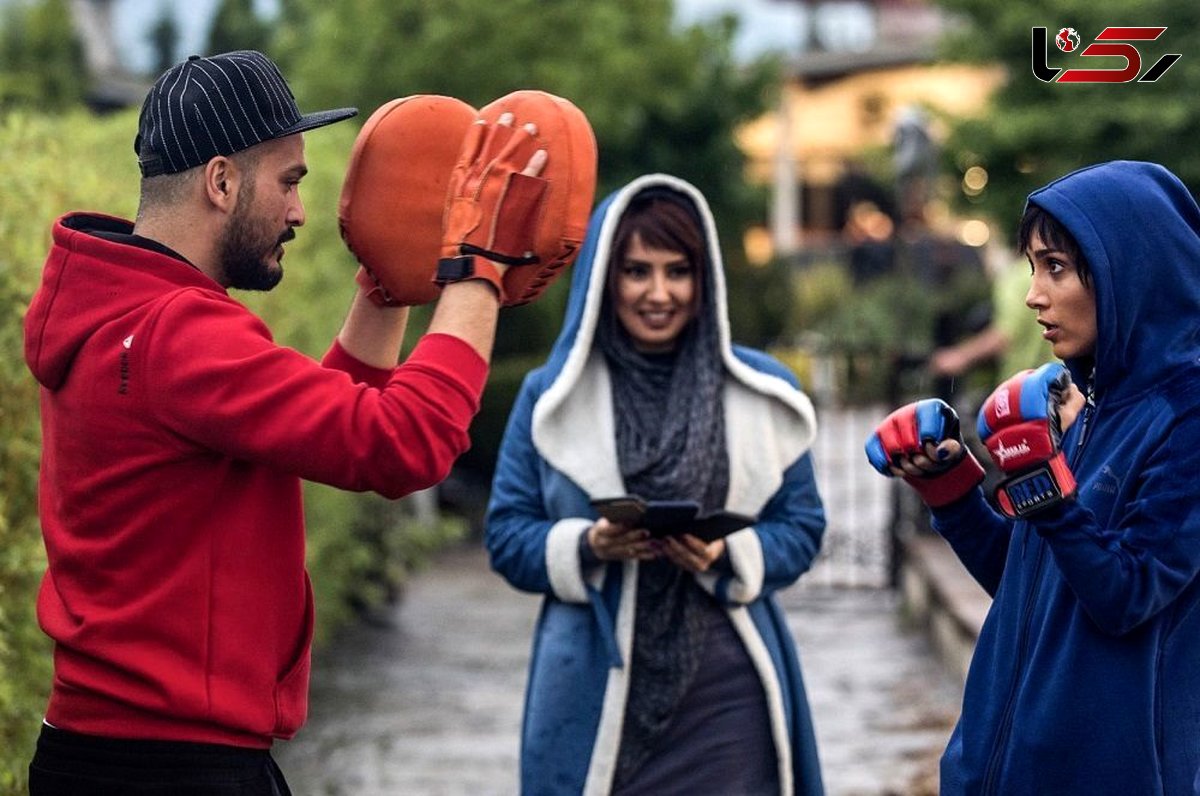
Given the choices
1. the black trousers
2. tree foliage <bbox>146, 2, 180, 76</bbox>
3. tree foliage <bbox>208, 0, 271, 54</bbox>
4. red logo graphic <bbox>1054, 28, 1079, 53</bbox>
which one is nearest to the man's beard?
the black trousers

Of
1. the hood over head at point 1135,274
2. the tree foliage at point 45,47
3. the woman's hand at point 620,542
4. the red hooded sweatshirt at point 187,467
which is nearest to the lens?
the red hooded sweatshirt at point 187,467

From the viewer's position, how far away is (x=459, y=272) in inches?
114

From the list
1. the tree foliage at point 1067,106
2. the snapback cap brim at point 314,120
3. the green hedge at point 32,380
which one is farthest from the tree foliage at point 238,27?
the snapback cap brim at point 314,120

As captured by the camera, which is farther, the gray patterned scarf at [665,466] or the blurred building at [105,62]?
the blurred building at [105,62]

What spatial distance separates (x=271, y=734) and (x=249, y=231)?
2.56 ft

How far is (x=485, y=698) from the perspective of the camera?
350 inches

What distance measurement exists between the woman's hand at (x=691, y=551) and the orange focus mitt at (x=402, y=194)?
1.14 meters

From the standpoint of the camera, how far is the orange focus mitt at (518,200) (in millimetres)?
2918

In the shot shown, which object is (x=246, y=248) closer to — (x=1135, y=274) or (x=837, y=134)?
(x=1135, y=274)

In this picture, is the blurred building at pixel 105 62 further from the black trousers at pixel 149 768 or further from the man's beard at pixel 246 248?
the black trousers at pixel 149 768

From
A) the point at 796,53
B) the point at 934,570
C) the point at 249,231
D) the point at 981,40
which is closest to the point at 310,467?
the point at 249,231

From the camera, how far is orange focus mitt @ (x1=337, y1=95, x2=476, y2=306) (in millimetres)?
3221

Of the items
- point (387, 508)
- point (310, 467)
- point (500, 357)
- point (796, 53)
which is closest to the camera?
point (310, 467)

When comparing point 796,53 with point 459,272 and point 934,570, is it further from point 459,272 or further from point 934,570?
point 459,272
